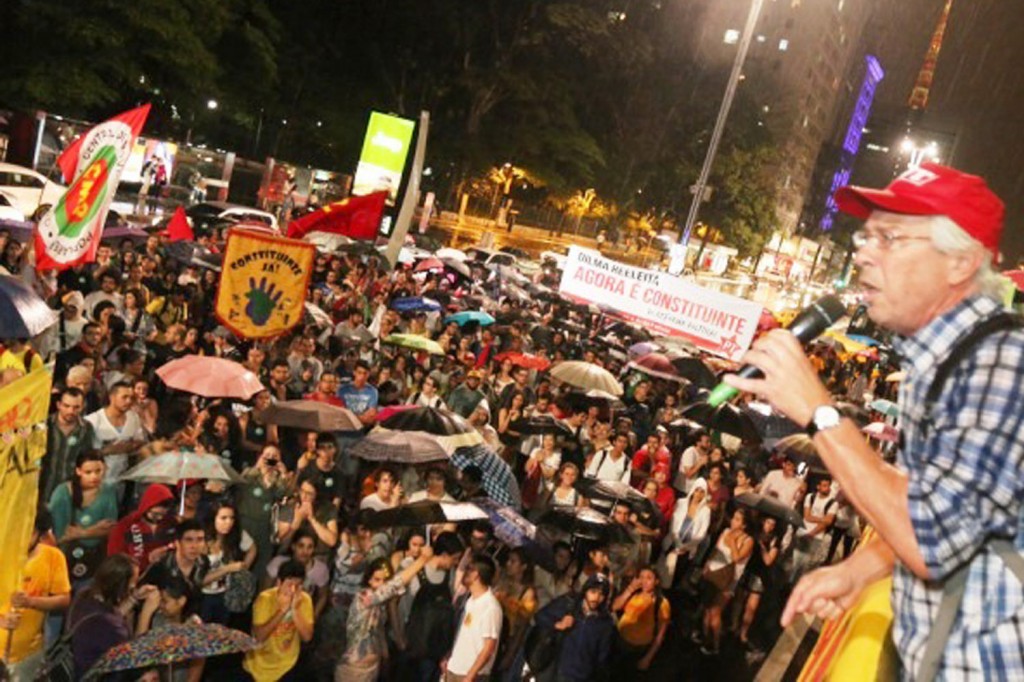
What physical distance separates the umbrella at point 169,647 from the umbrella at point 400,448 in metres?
3.32

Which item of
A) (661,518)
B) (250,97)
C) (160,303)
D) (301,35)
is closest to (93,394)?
(160,303)

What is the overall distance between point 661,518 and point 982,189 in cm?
757

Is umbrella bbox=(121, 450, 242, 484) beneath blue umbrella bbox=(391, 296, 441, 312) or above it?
beneath

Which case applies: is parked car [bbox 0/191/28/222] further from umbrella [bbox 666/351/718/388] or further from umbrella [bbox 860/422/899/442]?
umbrella [bbox 860/422/899/442]

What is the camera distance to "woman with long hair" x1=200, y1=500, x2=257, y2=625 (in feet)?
20.1

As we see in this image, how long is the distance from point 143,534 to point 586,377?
25.5 feet

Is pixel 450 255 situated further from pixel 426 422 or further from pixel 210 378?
pixel 426 422

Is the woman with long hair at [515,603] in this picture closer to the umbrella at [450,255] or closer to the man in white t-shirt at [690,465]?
the man in white t-shirt at [690,465]

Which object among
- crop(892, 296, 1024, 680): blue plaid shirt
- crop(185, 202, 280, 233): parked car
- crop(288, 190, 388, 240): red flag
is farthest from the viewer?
crop(185, 202, 280, 233): parked car

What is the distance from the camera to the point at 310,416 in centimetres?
873

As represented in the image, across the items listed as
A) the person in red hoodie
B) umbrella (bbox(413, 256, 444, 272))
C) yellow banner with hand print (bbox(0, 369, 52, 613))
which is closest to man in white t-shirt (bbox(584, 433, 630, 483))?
the person in red hoodie

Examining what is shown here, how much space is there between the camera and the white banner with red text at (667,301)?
12.9m

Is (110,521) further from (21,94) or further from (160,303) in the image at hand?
(21,94)

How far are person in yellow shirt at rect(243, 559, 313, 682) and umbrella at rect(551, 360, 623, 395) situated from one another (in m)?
7.36
